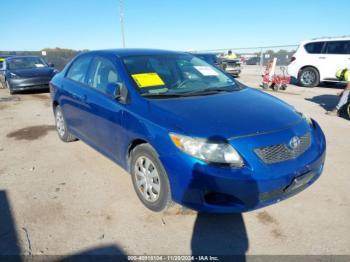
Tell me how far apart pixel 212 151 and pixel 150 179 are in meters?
0.83

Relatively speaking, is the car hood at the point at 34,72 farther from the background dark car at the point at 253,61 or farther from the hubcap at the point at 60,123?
the background dark car at the point at 253,61

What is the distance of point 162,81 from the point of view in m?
3.52

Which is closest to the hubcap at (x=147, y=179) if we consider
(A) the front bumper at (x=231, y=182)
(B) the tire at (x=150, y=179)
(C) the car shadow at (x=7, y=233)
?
(B) the tire at (x=150, y=179)

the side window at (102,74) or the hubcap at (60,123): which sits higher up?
the side window at (102,74)

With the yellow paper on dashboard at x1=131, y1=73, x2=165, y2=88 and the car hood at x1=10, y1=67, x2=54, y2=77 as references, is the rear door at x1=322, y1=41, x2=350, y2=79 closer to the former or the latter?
the yellow paper on dashboard at x1=131, y1=73, x2=165, y2=88

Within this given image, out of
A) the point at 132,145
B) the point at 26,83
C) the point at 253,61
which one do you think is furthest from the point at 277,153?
the point at 253,61

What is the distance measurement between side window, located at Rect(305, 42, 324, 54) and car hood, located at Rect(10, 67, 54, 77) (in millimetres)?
10218

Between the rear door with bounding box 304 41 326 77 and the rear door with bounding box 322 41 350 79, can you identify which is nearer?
the rear door with bounding box 322 41 350 79

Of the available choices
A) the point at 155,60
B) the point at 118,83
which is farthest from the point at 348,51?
the point at 118,83

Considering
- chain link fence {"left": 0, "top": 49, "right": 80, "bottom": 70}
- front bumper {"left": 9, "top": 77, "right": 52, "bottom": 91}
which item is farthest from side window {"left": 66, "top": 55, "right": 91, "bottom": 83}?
chain link fence {"left": 0, "top": 49, "right": 80, "bottom": 70}

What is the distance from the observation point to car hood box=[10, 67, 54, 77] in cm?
1070

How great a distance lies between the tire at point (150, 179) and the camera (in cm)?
281

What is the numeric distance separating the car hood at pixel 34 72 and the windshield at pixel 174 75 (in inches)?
327

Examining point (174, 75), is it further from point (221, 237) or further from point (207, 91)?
point (221, 237)
